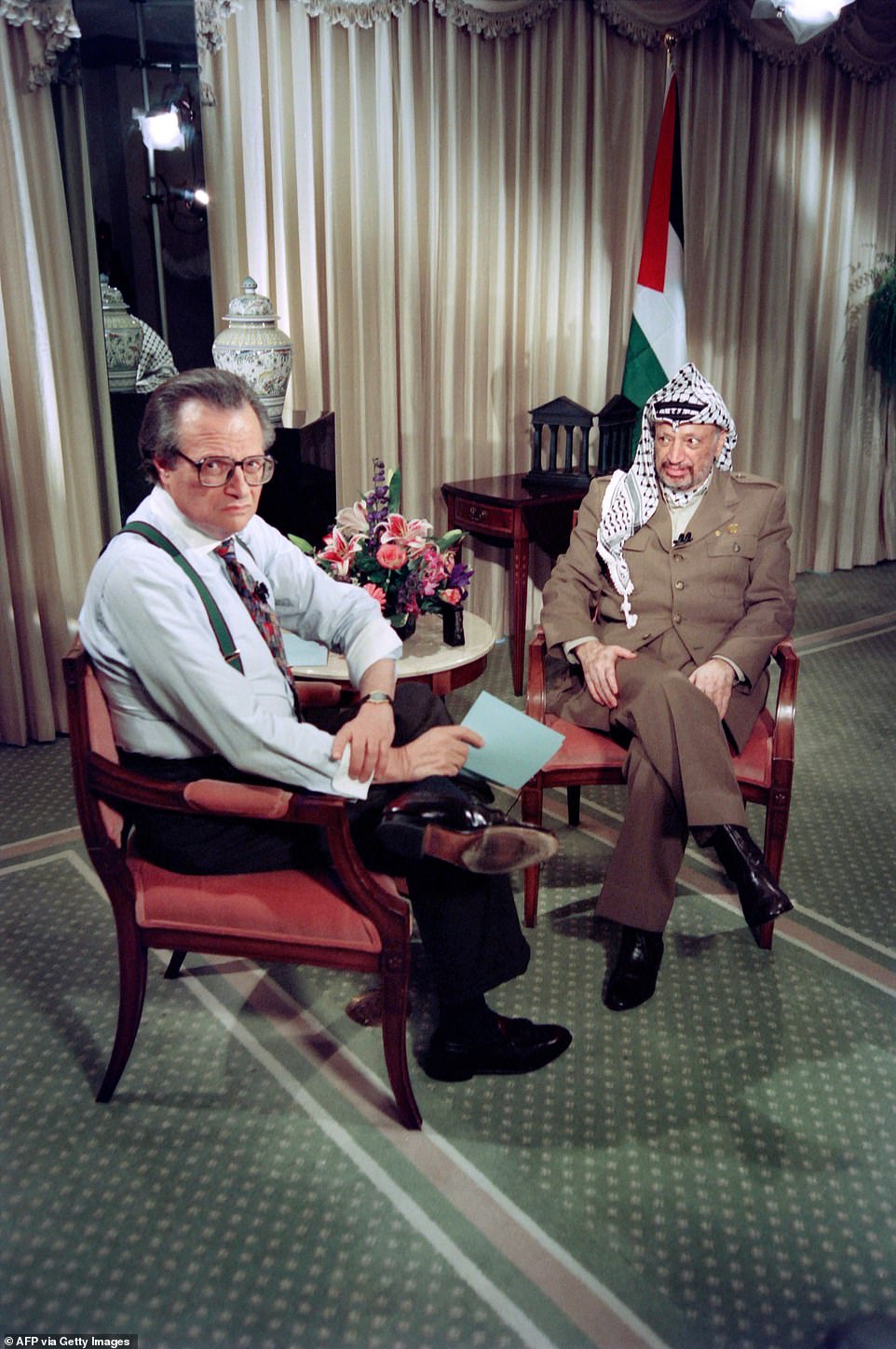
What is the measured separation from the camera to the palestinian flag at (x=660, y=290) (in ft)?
14.9

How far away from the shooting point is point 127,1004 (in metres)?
2.06

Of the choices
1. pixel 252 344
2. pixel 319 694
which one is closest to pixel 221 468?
pixel 319 694

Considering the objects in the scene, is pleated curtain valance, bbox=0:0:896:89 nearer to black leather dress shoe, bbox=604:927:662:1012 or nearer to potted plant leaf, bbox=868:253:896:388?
potted plant leaf, bbox=868:253:896:388

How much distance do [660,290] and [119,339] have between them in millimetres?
2224

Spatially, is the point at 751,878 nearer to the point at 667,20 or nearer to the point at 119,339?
the point at 119,339

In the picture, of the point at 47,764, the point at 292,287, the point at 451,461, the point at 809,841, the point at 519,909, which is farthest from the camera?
the point at 451,461

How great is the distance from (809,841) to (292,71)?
2.94m

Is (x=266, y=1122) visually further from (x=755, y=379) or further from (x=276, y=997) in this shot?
(x=755, y=379)

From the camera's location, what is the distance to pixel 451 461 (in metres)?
4.56

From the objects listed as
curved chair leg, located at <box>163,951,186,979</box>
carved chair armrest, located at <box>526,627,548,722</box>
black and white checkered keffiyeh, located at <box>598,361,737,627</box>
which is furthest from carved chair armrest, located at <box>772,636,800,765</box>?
curved chair leg, located at <box>163,951,186,979</box>

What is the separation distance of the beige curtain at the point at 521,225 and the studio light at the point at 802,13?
20cm

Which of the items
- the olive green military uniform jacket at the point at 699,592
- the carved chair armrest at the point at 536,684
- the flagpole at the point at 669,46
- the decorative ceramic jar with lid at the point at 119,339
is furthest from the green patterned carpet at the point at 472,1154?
the flagpole at the point at 669,46

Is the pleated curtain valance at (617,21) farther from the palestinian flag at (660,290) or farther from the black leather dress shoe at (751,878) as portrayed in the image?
the black leather dress shoe at (751,878)

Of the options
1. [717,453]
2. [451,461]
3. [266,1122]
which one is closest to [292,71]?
[451,461]
